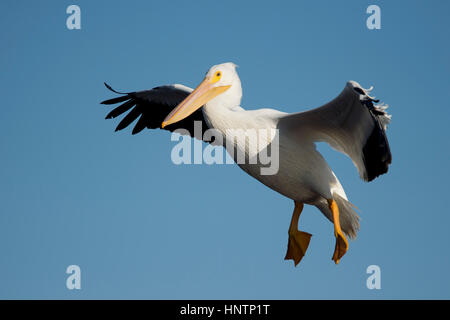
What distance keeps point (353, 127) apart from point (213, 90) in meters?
1.45

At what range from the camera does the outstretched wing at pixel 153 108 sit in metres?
7.63

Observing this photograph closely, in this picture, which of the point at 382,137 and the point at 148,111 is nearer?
the point at 382,137

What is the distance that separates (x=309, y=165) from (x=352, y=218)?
40.0 inches

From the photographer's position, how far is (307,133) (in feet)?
19.8

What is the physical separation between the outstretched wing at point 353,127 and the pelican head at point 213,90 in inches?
23.2

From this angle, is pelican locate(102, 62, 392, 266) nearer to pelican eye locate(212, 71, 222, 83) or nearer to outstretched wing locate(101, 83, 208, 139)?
pelican eye locate(212, 71, 222, 83)

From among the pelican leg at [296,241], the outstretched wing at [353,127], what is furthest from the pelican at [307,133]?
the pelican leg at [296,241]

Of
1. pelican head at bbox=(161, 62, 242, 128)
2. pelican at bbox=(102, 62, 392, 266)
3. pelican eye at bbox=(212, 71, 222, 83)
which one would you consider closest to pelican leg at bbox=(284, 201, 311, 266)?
pelican at bbox=(102, 62, 392, 266)

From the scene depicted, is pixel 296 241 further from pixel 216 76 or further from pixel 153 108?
pixel 153 108

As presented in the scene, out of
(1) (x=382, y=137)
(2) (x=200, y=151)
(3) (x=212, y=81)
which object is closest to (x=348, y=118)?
(1) (x=382, y=137)

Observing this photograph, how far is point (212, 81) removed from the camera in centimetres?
598

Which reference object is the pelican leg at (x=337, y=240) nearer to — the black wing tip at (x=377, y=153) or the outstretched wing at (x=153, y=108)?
the black wing tip at (x=377, y=153)
